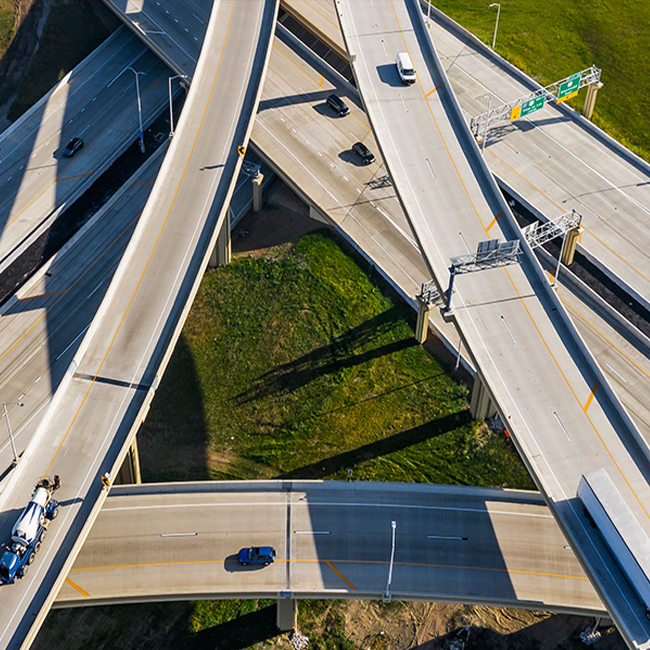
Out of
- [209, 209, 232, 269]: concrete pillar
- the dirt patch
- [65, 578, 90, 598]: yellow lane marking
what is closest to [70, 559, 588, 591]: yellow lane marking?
[65, 578, 90, 598]: yellow lane marking

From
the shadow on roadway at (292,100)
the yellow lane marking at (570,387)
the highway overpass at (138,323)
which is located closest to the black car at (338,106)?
the shadow on roadway at (292,100)

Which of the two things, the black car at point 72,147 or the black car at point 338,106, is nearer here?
the black car at point 338,106

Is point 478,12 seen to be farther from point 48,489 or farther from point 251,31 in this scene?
point 48,489

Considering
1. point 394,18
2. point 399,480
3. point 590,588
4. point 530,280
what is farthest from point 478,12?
point 590,588

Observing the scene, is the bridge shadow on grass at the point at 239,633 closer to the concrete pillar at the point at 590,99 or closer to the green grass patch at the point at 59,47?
the green grass patch at the point at 59,47

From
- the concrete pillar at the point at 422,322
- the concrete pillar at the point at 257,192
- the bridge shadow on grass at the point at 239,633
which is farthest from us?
the concrete pillar at the point at 257,192

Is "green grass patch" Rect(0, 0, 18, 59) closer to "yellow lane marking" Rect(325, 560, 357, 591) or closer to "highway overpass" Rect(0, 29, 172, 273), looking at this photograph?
"highway overpass" Rect(0, 29, 172, 273)
